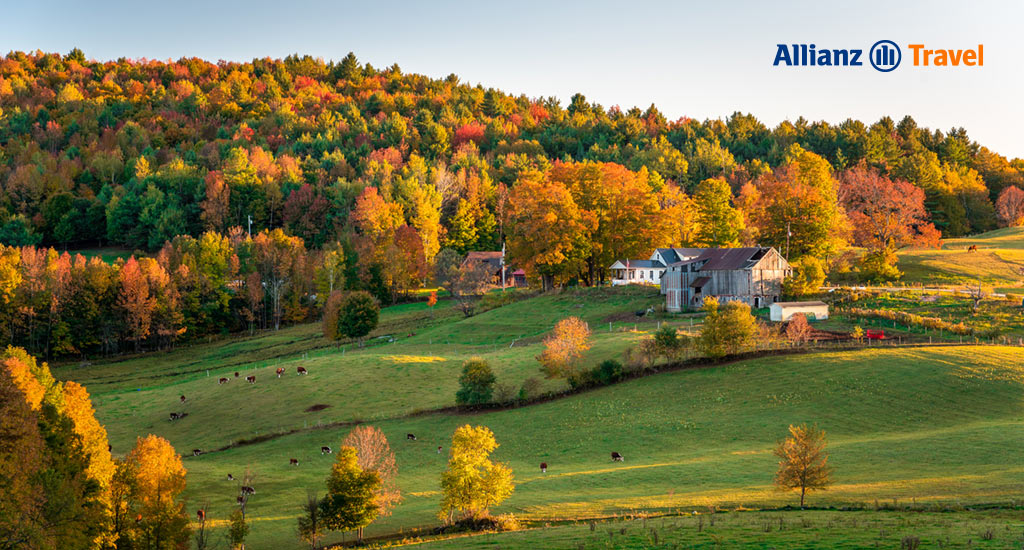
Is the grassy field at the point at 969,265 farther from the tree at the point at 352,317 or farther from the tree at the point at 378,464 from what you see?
the tree at the point at 378,464

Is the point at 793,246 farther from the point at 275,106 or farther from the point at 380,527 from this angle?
the point at 275,106

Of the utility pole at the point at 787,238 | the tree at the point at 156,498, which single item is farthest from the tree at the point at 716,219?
the tree at the point at 156,498

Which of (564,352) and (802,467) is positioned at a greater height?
(564,352)

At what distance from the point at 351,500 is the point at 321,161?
135m

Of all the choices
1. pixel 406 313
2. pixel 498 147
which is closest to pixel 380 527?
pixel 406 313

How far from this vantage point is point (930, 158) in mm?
147500

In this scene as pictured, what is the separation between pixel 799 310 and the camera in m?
69.4

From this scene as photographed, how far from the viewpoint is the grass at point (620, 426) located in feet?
118

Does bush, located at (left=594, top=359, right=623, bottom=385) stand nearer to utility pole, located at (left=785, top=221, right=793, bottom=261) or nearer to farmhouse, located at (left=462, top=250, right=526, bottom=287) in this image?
utility pole, located at (left=785, top=221, right=793, bottom=261)

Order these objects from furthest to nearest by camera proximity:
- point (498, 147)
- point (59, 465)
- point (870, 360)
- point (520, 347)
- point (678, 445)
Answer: point (498, 147), point (520, 347), point (870, 360), point (678, 445), point (59, 465)

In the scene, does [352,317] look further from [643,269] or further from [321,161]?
[321,161]

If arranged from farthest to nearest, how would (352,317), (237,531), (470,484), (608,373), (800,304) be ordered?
(352,317)
(800,304)
(608,373)
(470,484)
(237,531)

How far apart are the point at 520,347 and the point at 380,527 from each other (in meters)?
38.2

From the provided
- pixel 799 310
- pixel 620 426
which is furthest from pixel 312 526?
pixel 799 310
